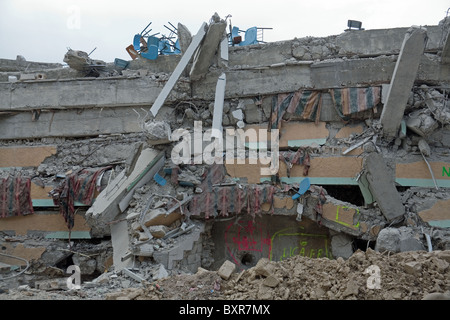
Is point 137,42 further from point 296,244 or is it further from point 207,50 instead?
point 296,244

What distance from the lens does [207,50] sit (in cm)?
1150

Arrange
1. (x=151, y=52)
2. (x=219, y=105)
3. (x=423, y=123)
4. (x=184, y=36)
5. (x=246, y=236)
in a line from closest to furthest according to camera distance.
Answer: (x=423, y=123), (x=246, y=236), (x=219, y=105), (x=184, y=36), (x=151, y=52)

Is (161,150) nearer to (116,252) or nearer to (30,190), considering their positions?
(116,252)

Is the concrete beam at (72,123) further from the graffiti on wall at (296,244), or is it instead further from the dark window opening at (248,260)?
the graffiti on wall at (296,244)

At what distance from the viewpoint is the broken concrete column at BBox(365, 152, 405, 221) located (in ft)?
32.0

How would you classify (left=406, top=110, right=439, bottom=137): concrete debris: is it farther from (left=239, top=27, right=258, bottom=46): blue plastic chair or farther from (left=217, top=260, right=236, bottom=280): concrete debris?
(left=217, top=260, right=236, bottom=280): concrete debris

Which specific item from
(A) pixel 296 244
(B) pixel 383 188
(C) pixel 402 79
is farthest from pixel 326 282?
(C) pixel 402 79

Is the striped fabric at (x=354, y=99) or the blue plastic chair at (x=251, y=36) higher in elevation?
the blue plastic chair at (x=251, y=36)

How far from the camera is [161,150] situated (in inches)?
425

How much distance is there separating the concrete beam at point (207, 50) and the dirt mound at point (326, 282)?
6.61 m

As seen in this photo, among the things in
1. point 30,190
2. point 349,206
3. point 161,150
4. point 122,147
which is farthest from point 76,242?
point 349,206

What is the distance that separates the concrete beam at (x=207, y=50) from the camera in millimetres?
11086

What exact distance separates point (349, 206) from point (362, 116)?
95.9 inches

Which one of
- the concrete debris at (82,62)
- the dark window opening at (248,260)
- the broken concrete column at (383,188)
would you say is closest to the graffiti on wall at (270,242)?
the dark window opening at (248,260)
